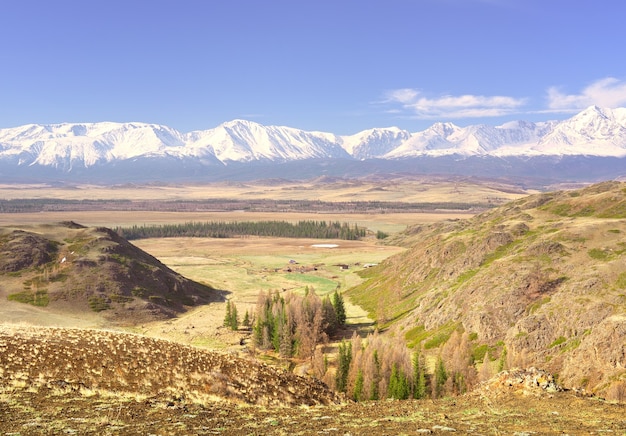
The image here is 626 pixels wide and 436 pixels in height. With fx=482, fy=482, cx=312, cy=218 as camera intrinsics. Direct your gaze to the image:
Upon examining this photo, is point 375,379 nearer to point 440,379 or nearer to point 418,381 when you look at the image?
point 418,381

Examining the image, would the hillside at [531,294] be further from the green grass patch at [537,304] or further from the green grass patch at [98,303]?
the green grass patch at [98,303]

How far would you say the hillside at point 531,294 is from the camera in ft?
235

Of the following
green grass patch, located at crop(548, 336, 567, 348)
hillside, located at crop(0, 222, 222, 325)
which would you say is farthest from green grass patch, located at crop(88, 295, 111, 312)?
green grass patch, located at crop(548, 336, 567, 348)

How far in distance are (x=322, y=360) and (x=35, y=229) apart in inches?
4969

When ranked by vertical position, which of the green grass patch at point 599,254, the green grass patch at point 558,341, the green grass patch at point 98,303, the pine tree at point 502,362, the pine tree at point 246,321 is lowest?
the pine tree at point 246,321

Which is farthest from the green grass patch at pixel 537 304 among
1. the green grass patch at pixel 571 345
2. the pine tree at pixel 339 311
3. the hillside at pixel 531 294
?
the pine tree at pixel 339 311

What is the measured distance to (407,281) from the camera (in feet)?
455

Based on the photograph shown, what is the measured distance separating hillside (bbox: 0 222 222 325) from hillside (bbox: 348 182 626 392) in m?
55.3

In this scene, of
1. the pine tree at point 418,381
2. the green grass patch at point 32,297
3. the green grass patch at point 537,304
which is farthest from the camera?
the green grass patch at point 32,297

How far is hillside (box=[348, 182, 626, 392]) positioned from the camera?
71.7 m

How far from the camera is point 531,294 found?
298 feet

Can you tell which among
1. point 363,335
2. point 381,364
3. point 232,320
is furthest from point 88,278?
point 381,364

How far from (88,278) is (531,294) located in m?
111

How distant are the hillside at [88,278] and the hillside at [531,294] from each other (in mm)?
55269
